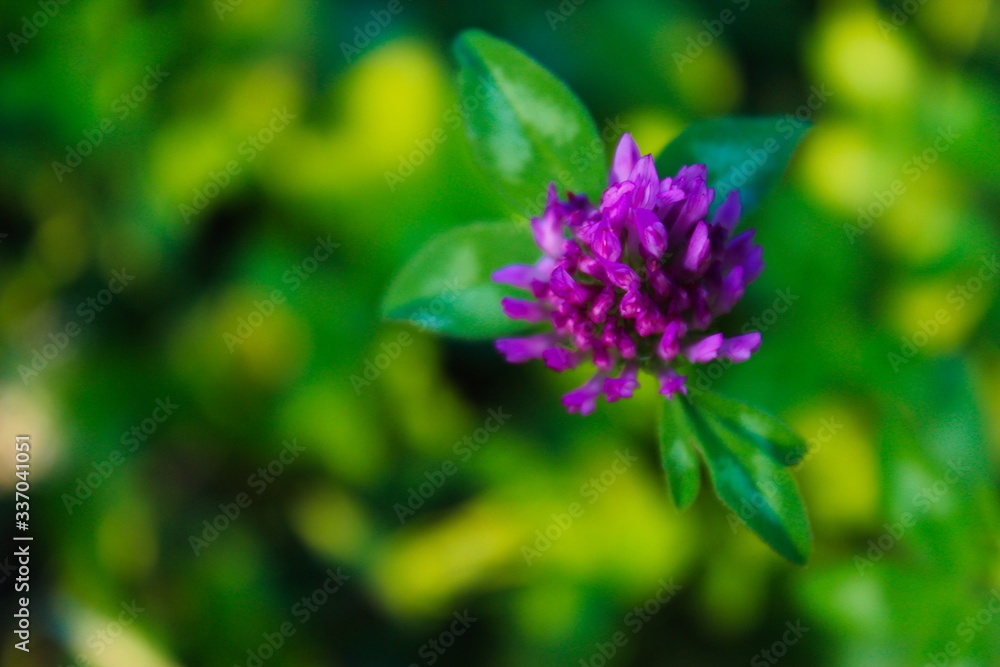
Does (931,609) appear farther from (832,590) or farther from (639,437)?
(639,437)

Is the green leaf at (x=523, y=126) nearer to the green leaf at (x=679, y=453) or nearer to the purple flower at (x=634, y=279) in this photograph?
the purple flower at (x=634, y=279)

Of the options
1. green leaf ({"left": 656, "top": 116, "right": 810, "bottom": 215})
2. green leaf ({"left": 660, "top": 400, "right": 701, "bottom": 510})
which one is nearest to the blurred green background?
green leaf ({"left": 656, "top": 116, "right": 810, "bottom": 215})

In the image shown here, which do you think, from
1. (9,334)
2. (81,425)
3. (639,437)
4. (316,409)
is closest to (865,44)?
(639,437)

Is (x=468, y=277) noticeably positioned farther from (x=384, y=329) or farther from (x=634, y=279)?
(x=384, y=329)

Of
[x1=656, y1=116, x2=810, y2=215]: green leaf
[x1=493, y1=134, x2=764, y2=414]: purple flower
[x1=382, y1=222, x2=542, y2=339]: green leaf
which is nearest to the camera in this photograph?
[x1=493, y1=134, x2=764, y2=414]: purple flower

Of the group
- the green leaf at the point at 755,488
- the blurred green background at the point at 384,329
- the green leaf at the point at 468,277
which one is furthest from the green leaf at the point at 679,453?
the blurred green background at the point at 384,329

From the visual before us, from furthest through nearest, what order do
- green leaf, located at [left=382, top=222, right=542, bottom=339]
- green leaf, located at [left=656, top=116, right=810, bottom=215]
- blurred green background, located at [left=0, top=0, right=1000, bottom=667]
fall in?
blurred green background, located at [left=0, top=0, right=1000, bottom=667] < green leaf, located at [left=382, top=222, right=542, bottom=339] < green leaf, located at [left=656, top=116, right=810, bottom=215]

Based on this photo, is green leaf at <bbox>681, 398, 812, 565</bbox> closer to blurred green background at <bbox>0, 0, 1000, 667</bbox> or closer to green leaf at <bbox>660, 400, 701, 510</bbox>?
green leaf at <bbox>660, 400, 701, 510</bbox>
